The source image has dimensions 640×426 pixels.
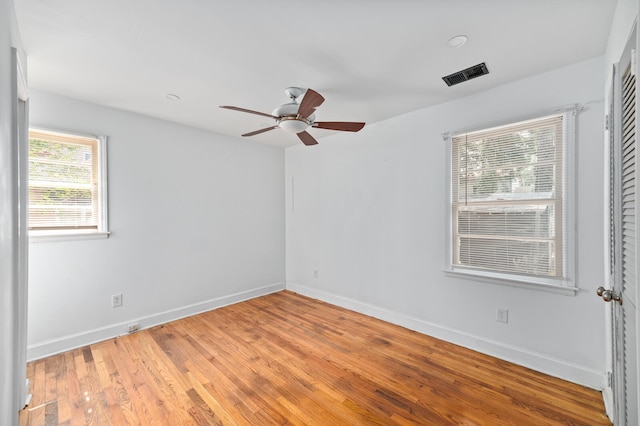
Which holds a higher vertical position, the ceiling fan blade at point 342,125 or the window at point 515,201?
the ceiling fan blade at point 342,125

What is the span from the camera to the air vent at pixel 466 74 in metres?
2.16

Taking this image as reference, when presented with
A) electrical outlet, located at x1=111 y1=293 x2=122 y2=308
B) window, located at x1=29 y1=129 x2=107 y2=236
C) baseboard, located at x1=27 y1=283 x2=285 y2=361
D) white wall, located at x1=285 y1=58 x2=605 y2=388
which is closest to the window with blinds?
white wall, located at x1=285 y1=58 x2=605 y2=388

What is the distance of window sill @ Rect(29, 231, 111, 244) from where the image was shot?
2.50m

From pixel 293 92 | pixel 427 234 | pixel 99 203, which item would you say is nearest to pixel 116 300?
pixel 99 203

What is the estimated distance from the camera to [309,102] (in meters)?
2.01

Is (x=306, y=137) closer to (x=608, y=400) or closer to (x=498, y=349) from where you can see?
(x=498, y=349)

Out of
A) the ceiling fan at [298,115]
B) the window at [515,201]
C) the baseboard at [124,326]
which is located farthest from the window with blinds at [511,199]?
the baseboard at [124,326]

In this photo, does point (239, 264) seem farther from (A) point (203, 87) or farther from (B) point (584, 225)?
(B) point (584, 225)

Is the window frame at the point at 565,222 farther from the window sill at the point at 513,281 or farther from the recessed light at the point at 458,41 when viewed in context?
the recessed light at the point at 458,41

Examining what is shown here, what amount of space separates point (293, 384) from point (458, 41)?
2789 millimetres

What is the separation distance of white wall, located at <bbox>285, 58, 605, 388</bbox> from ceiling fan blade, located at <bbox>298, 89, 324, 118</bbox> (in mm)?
1478

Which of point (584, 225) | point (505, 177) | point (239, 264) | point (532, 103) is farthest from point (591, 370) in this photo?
point (239, 264)

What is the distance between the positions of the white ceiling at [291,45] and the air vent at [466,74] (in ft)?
0.23

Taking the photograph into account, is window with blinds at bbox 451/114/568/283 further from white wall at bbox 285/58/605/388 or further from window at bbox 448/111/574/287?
white wall at bbox 285/58/605/388
